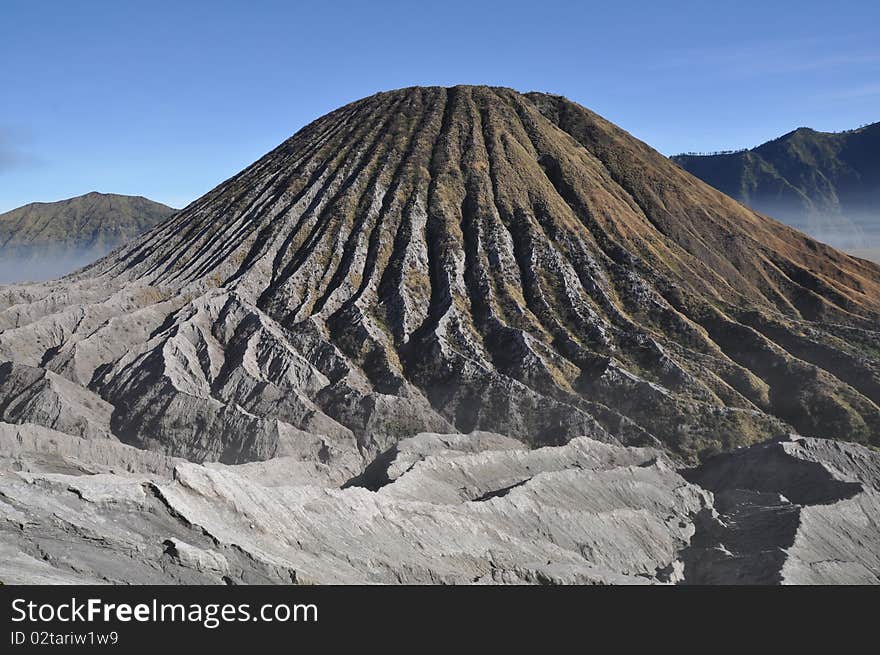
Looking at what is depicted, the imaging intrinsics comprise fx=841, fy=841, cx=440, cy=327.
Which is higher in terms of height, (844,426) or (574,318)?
(574,318)

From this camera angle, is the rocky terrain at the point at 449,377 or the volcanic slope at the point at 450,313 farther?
the volcanic slope at the point at 450,313

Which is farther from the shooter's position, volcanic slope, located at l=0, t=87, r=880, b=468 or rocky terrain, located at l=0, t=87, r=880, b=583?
volcanic slope, located at l=0, t=87, r=880, b=468

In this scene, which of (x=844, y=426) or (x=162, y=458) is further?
(x=844, y=426)
